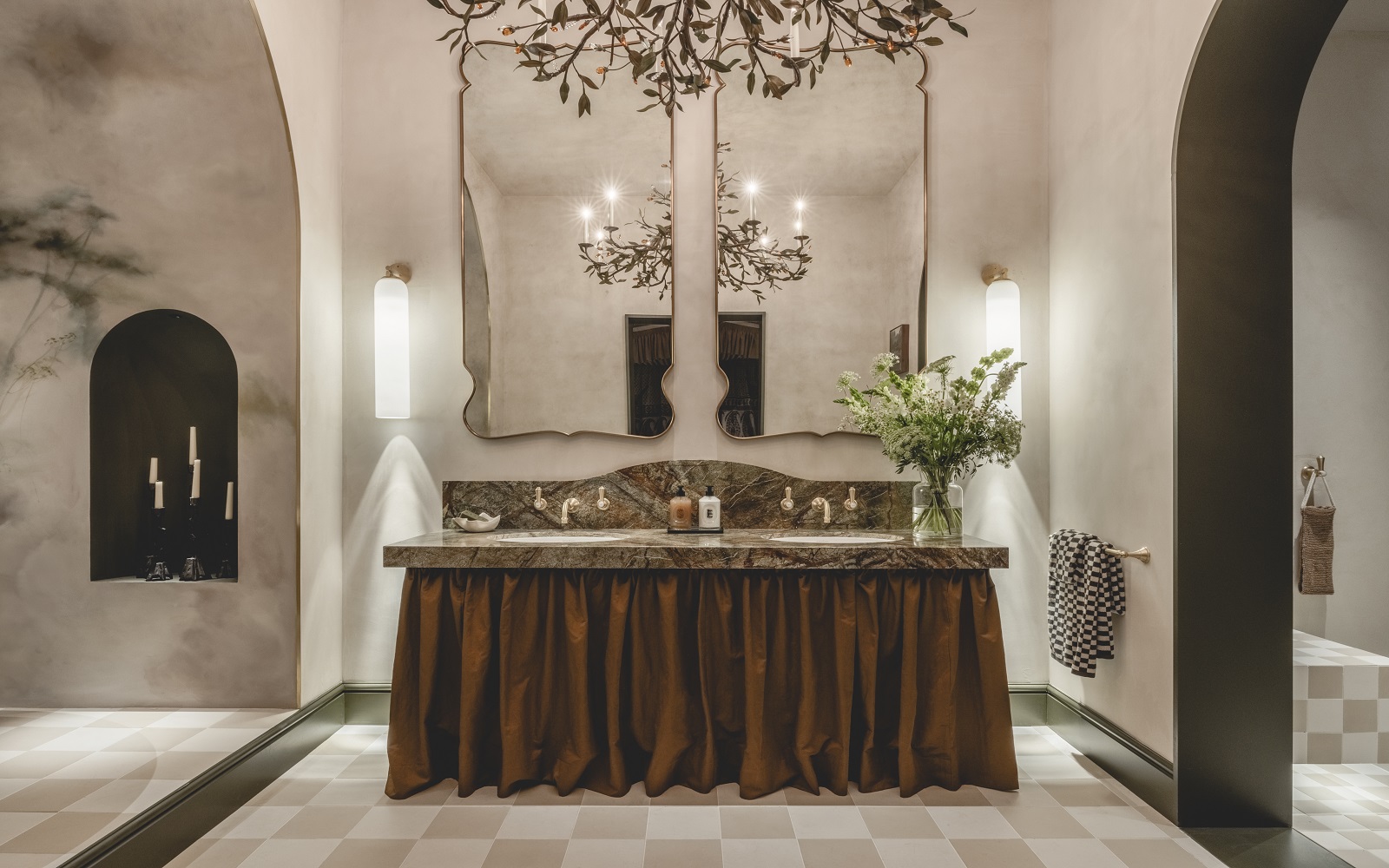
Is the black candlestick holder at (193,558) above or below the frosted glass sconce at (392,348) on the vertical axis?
below

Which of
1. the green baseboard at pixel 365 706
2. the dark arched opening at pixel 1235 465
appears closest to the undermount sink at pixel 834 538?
the dark arched opening at pixel 1235 465

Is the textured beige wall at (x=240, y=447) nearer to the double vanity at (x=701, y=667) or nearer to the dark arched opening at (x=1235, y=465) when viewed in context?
the double vanity at (x=701, y=667)

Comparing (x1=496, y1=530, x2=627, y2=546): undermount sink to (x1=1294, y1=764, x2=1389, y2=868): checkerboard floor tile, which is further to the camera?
(x1=496, y1=530, x2=627, y2=546): undermount sink

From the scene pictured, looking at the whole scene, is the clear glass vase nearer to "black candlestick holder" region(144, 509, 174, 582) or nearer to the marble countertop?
the marble countertop

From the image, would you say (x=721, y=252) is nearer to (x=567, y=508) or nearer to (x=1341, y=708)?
(x=567, y=508)

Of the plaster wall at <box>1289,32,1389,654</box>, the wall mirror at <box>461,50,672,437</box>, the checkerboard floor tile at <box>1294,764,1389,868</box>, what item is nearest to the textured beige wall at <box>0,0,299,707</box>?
the wall mirror at <box>461,50,672,437</box>

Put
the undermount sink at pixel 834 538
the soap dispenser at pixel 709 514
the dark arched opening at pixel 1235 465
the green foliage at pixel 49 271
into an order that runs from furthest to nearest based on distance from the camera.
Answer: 1. the soap dispenser at pixel 709 514
2. the green foliage at pixel 49 271
3. the undermount sink at pixel 834 538
4. the dark arched opening at pixel 1235 465

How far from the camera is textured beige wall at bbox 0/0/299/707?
104 inches

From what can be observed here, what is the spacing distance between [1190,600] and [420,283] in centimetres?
283

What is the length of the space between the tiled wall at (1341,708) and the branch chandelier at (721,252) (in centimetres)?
216

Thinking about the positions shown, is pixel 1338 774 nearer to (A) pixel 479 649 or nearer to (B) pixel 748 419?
(B) pixel 748 419

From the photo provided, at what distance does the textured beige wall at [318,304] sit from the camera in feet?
8.77

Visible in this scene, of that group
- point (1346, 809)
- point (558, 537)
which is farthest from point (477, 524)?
point (1346, 809)

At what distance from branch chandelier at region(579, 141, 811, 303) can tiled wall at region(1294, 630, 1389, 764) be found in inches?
84.9
